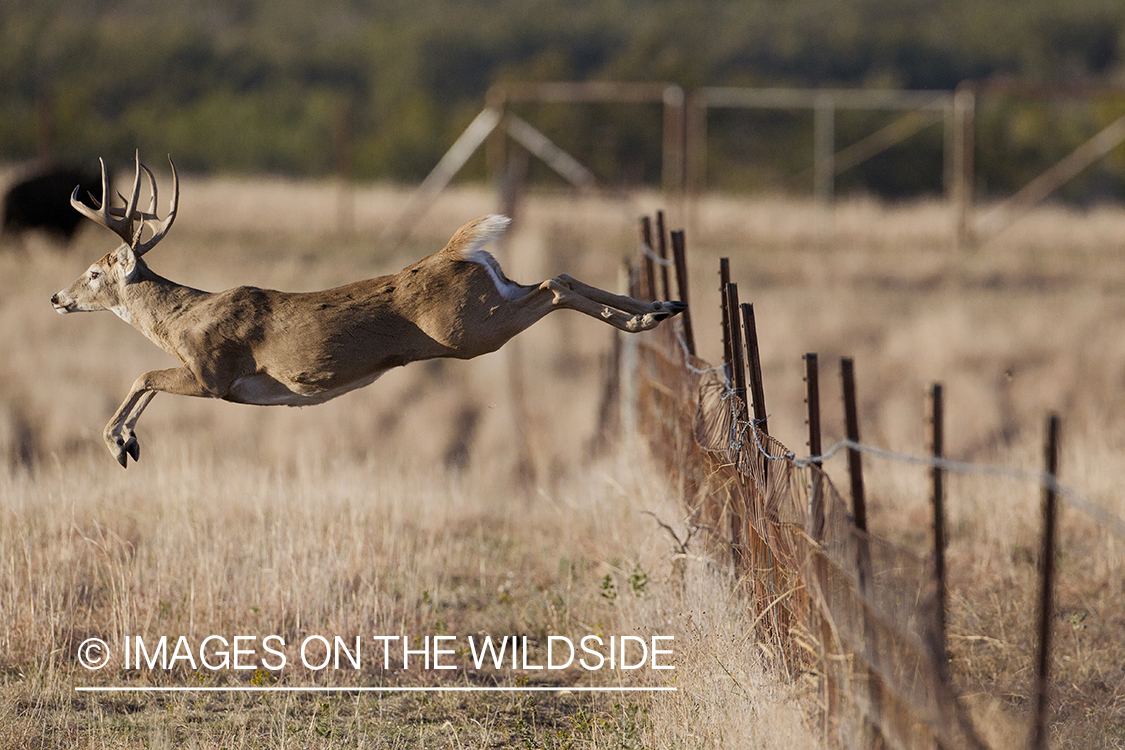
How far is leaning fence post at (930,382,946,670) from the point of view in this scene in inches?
134

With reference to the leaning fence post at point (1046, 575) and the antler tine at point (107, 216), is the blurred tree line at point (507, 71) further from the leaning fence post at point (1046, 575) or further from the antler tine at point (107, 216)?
the leaning fence post at point (1046, 575)

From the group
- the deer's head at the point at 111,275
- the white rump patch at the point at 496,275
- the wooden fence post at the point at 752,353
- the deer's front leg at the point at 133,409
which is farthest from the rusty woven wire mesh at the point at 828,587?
the deer's head at the point at 111,275

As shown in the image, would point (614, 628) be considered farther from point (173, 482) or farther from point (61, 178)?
point (61, 178)

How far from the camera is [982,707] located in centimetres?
457

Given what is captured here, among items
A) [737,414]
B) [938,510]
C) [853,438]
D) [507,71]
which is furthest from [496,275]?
[507,71]

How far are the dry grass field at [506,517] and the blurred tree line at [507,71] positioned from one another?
8148 mm

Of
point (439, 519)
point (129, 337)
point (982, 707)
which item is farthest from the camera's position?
point (129, 337)

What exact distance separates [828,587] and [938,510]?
697 millimetres

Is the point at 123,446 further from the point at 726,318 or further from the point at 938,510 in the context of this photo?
the point at 938,510

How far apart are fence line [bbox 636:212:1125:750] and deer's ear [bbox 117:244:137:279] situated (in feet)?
7.58

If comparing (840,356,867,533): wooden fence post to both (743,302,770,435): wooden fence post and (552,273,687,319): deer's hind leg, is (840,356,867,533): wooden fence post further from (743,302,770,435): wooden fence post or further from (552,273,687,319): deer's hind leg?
(552,273,687,319): deer's hind leg

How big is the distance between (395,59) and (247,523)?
5563 centimetres

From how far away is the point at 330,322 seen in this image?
4941mm

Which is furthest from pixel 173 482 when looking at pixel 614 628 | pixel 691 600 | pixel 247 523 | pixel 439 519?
pixel 691 600
